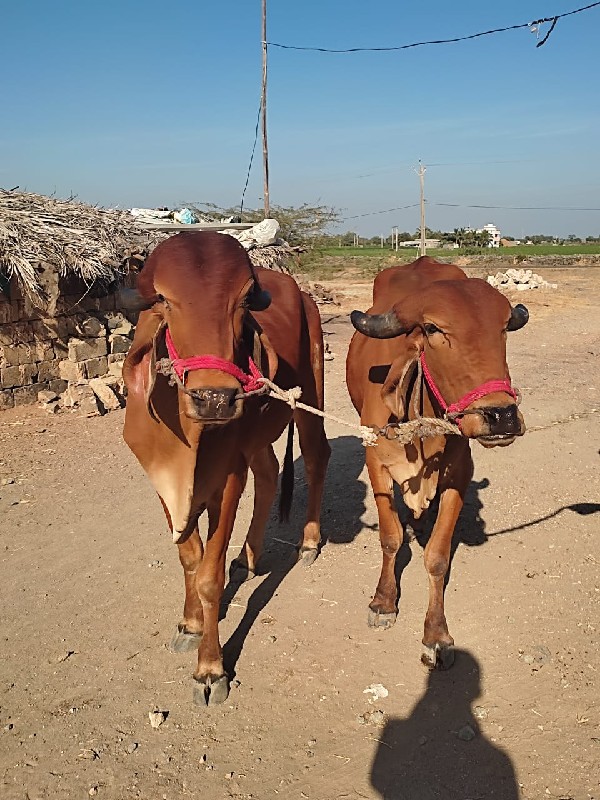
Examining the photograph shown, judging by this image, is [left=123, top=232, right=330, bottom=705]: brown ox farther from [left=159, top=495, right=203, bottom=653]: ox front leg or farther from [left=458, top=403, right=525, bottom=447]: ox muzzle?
[left=458, top=403, right=525, bottom=447]: ox muzzle

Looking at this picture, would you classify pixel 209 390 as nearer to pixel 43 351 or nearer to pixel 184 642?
pixel 184 642

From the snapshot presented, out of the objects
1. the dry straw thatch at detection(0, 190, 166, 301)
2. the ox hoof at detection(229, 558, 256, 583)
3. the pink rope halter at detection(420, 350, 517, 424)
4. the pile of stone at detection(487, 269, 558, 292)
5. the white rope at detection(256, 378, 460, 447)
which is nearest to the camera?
the pink rope halter at detection(420, 350, 517, 424)

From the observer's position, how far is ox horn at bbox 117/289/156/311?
2945 mm

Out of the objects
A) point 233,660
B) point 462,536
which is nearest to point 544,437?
point 462,536

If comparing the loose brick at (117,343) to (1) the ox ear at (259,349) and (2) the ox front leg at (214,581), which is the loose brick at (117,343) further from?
(1) the ox ear at (259,349)

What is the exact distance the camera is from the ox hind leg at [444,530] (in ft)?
12.6

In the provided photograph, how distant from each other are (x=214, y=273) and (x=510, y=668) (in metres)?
2.60

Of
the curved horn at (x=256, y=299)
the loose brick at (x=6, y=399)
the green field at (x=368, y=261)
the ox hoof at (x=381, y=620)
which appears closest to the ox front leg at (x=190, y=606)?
the ox hoof at (x=381, y=620)

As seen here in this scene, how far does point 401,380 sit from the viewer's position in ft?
11.3

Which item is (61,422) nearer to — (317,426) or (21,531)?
(21,531)

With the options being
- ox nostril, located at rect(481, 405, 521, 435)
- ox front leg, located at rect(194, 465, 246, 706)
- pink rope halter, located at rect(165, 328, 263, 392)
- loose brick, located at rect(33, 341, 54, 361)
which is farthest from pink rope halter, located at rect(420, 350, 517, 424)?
loose brick, located at rect(33, 341, 54, 361)

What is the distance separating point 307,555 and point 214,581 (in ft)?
4.99

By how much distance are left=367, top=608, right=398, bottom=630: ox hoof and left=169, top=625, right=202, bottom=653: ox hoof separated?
1.03m

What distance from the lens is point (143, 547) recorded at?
5.26m
